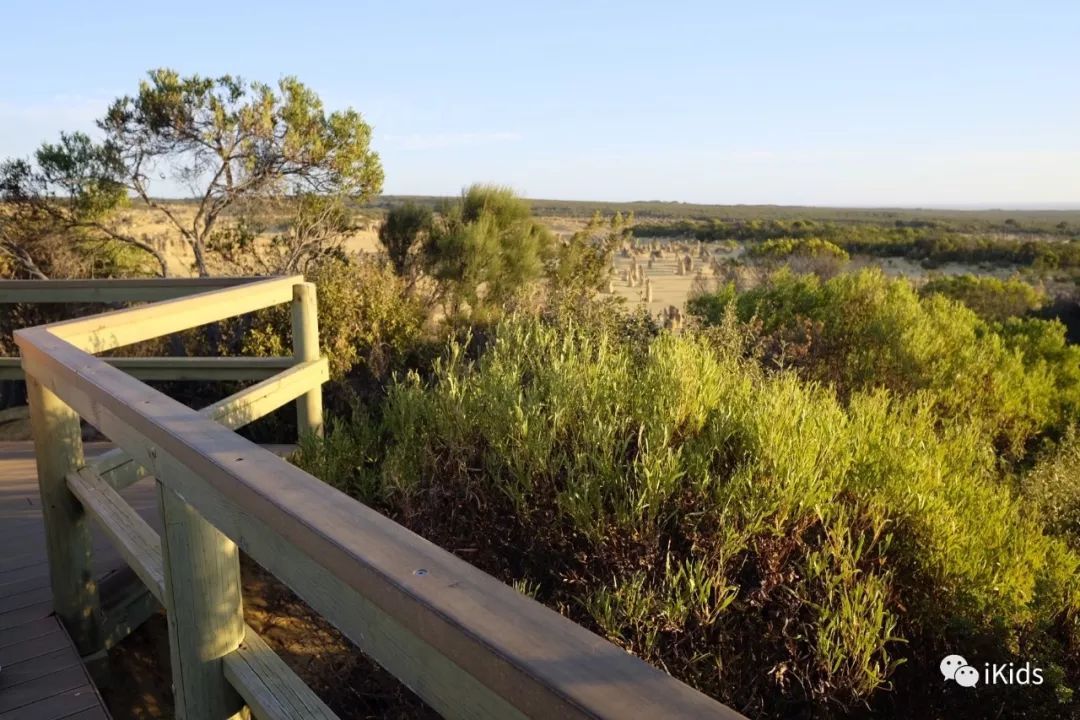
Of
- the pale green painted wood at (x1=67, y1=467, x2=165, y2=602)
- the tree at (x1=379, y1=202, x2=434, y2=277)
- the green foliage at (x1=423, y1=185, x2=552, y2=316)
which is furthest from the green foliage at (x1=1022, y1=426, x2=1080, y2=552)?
the tree at (x1=379, y1=202, x2=434, y2=277)

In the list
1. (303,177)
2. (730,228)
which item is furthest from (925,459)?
(730,228)

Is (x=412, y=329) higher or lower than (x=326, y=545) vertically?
lower

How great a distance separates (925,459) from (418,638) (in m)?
2.79

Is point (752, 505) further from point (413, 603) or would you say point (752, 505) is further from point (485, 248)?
point (485, 248)

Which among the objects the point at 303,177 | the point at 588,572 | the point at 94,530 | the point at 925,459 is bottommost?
the point at 94,530

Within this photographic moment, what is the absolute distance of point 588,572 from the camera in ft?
9.05

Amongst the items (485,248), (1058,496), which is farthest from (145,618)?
(485,248)

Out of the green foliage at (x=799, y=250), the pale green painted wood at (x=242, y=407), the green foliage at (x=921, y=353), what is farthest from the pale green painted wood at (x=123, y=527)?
the green foliage at (x=799, y=250)

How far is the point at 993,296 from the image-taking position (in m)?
14.8

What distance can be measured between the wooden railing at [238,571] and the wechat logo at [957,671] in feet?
6.89

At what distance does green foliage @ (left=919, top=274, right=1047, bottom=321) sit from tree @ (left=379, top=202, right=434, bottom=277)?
8956 millimetres

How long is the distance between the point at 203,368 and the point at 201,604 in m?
3.17

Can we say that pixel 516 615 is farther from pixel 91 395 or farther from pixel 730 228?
pixel 730 228

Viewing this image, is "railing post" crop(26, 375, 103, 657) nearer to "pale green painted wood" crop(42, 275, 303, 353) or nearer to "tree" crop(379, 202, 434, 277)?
"pale green painted wood" crop(42, 275, 303, 353)
